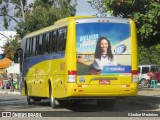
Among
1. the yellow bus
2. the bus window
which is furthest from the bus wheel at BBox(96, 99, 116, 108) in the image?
the bus window

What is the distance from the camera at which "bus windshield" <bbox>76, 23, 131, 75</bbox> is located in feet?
59.6

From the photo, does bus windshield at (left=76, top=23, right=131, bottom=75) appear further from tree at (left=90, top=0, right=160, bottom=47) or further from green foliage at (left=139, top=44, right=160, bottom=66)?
green foliage at (left=139, top=44, right=160, bottom=66)

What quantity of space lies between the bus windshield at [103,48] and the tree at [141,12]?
34.1 inches

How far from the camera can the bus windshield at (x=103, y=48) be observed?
18172mm

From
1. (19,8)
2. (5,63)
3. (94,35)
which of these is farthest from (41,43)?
(19,8)

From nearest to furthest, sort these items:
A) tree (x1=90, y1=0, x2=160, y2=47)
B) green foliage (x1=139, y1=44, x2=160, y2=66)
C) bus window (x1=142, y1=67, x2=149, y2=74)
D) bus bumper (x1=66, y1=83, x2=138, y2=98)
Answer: bus bumper (x1=66, y1=83, x2=138, y2=98) < tree (x1=90, y1=0, x2=160, y2=47) < green foliage (x1=139, y1=44, x2=160, y2=66) < bus window (x1=142, y1=67, x2=149, y2=74)

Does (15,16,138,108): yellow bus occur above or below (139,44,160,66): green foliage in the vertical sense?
below

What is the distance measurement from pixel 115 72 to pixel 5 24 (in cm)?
4564

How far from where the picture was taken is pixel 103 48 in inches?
724

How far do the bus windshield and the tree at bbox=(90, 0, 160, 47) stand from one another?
34.1 inches

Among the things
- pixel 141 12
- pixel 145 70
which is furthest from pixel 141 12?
pixel 145 70

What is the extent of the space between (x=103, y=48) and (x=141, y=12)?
2.44 metres

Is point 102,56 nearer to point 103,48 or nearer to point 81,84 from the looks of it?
point 103,48

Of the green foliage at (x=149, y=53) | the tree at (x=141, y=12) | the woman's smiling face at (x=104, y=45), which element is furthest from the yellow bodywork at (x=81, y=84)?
the green foliage at (x=149, y=53)
